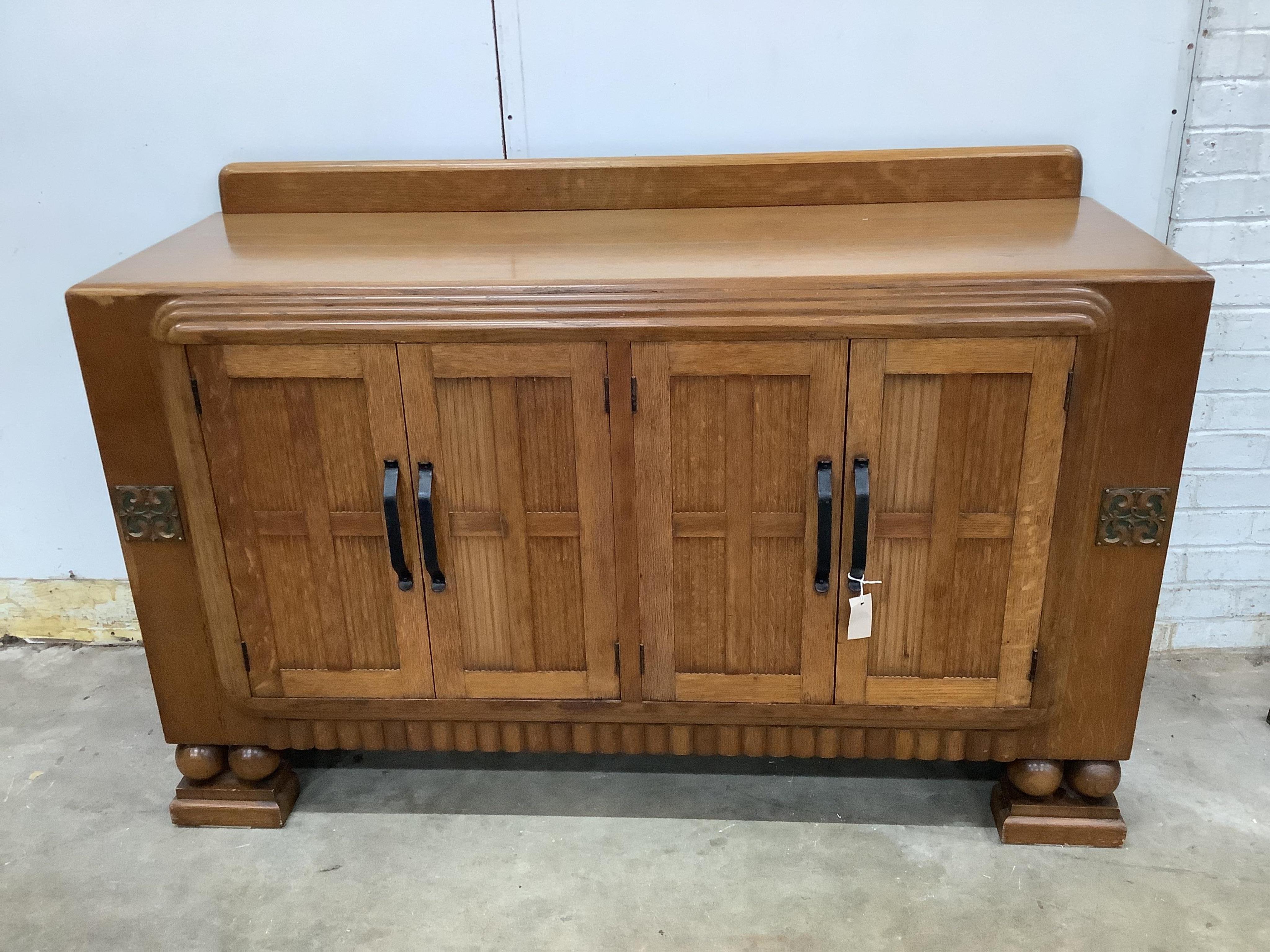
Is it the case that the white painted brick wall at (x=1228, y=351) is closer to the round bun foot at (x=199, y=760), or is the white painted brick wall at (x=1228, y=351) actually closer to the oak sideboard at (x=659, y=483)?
the oak sideboard at (x=659, y=483)

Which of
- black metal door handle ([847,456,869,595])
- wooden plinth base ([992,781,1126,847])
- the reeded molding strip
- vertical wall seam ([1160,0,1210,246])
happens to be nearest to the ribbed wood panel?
wooden plinth base ([992,781,1126,847])

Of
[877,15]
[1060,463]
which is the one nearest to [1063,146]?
[877,15]

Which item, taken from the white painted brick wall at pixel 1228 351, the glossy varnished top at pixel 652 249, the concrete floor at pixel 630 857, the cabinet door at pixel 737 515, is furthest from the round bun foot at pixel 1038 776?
the glossy varnished top at pixel 652 249

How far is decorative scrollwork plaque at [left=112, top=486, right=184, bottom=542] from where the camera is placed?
5.28 ft

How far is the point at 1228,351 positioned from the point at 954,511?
856 millimetres

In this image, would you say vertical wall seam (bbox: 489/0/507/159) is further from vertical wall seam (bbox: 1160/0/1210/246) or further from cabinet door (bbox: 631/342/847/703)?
vertical wall seam (bbox: 1160/0/1210/246)

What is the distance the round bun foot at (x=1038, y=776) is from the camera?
1.68 metres

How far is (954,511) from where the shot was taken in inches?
59.7

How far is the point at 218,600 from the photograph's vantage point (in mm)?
1646

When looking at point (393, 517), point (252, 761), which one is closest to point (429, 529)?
point (393, 517)

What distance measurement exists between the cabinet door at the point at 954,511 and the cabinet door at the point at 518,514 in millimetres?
375

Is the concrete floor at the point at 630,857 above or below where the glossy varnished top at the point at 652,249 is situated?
below

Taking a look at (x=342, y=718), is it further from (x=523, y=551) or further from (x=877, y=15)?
(x=877, y=15)

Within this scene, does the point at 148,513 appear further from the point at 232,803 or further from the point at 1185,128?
the point at 1185,128
